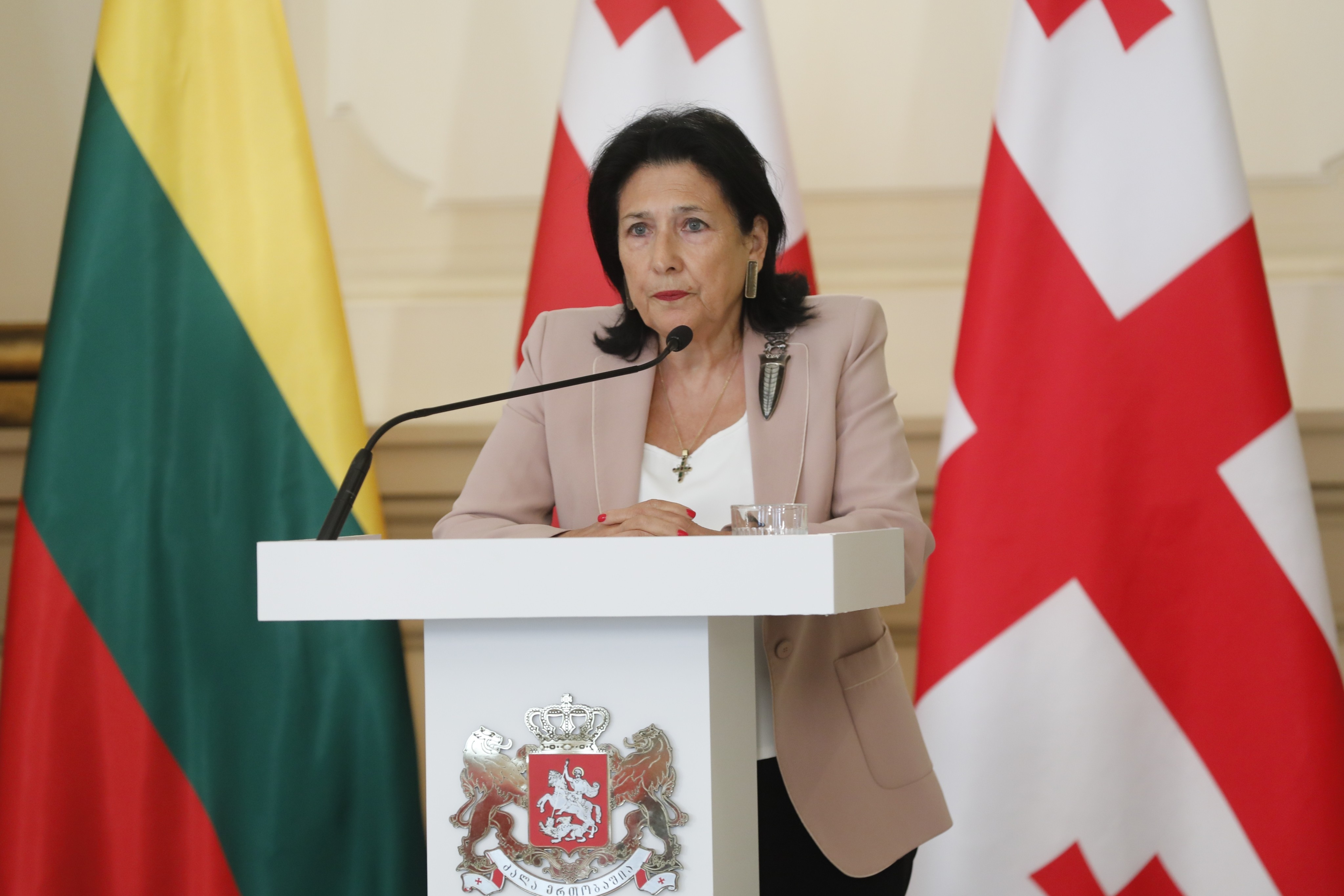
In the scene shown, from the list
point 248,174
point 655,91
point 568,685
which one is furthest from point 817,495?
point 248,174

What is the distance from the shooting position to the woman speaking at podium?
55.4 inches

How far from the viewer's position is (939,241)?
8.88 ft

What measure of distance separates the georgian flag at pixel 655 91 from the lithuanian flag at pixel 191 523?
46 centimetres

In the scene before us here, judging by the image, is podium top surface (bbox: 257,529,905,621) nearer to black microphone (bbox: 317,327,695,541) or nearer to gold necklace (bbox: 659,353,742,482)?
black microphone (bbox: 317,327,695,541)

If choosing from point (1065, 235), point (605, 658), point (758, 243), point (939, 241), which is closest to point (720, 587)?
point (605, 658)

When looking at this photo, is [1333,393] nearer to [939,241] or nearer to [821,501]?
[939,241]

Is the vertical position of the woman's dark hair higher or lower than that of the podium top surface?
higher

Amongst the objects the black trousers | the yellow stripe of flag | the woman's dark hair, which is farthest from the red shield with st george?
the yellow stripe of flag

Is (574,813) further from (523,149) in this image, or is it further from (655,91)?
(523,149)

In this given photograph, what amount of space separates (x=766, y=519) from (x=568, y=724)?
0.83 feet

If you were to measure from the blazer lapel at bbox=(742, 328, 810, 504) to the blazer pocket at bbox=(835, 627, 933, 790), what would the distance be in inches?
8.4

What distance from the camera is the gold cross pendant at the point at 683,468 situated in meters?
1.55

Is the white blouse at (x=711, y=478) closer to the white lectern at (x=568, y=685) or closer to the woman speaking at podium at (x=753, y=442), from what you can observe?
the woman speaking at podium at (x=753, y=442)

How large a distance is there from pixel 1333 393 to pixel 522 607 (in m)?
2.09
